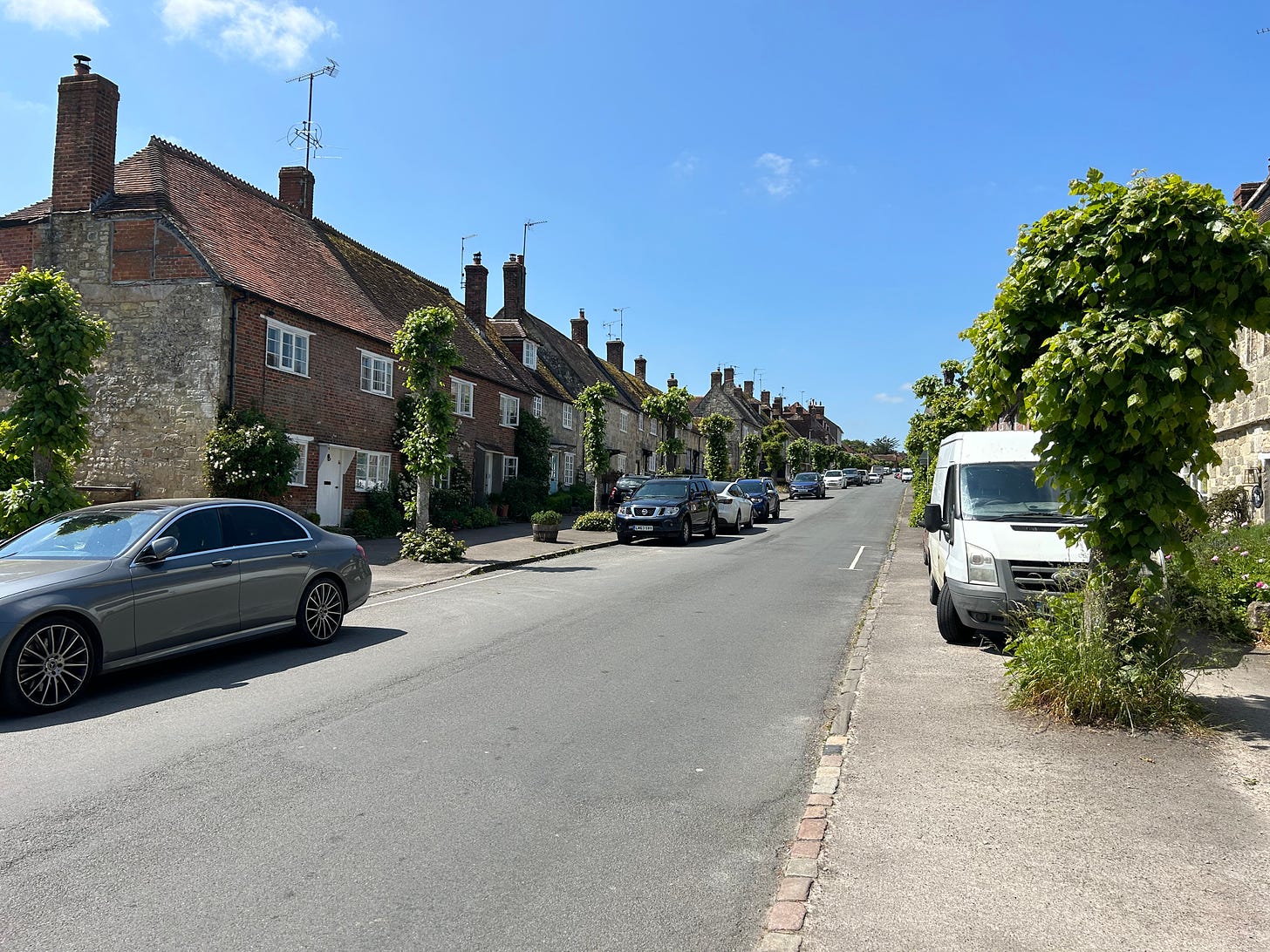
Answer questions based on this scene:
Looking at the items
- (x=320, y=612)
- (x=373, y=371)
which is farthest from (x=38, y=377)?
(x=373, y=371)

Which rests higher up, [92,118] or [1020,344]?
[92,118]

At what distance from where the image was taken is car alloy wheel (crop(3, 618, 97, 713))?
624 cm

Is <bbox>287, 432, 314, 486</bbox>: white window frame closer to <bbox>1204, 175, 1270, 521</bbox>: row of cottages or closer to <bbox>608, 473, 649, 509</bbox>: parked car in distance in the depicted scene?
<bbox>608, 473, 649, 509</bbox>: parked car in distance

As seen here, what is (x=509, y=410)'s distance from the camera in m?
32.9

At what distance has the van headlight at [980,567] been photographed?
852 centimetres

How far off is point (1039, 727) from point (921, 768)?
122 centimetres

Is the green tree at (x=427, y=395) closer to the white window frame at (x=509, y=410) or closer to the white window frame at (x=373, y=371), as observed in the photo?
the white window frame at (x=373, y=371)

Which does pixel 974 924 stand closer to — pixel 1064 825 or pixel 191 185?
pixel 1064 825

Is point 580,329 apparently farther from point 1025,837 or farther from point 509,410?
point 1025,837

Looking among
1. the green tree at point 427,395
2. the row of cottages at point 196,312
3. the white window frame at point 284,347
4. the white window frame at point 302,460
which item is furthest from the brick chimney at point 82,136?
the green tree at point 427,395

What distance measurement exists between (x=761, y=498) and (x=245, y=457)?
66.7 feet

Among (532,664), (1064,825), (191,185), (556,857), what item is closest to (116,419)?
(191,185)

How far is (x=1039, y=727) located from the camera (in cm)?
579

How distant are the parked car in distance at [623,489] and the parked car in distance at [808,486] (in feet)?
72.5
